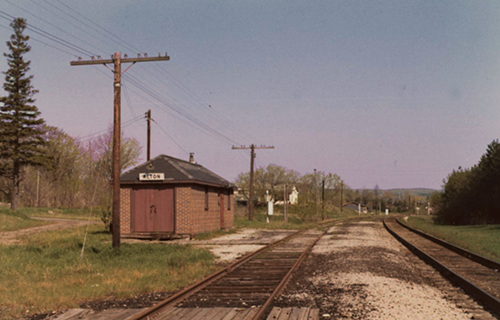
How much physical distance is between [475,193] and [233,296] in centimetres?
4381

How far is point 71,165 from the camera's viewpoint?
61875 mm

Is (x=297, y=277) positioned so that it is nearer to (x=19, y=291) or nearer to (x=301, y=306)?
(x=301, y=306)

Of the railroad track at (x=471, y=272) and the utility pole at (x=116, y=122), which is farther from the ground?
the utility pole at (x=116, y=122)

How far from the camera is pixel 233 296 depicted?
30.0 ft

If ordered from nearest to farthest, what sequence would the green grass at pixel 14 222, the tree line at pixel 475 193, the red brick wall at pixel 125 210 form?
the red brick wall at pixel 125 210, the green grass at pixel 14 222, the tree line at pixel 475 193

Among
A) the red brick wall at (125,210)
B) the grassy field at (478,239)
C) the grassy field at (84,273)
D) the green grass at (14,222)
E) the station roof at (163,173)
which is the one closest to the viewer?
the grassy field at (84,273)

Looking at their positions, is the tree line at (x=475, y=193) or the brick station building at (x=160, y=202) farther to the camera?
the tree line at (x=475, y=193)

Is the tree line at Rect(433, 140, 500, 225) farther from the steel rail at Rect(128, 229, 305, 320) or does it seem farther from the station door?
the steel rail at Rect(128, 229, 305, 320)

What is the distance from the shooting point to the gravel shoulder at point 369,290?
759cm

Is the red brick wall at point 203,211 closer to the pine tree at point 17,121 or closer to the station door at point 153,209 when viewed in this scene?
the station door at point 153,209

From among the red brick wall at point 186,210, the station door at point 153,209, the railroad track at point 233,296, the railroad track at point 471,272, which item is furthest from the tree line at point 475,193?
the railroad track at point 233,296

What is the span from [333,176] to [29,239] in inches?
4388

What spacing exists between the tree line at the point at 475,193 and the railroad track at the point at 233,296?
36.0m

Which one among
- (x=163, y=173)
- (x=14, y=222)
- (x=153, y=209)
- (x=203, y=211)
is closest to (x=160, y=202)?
(x=153, y=209)
